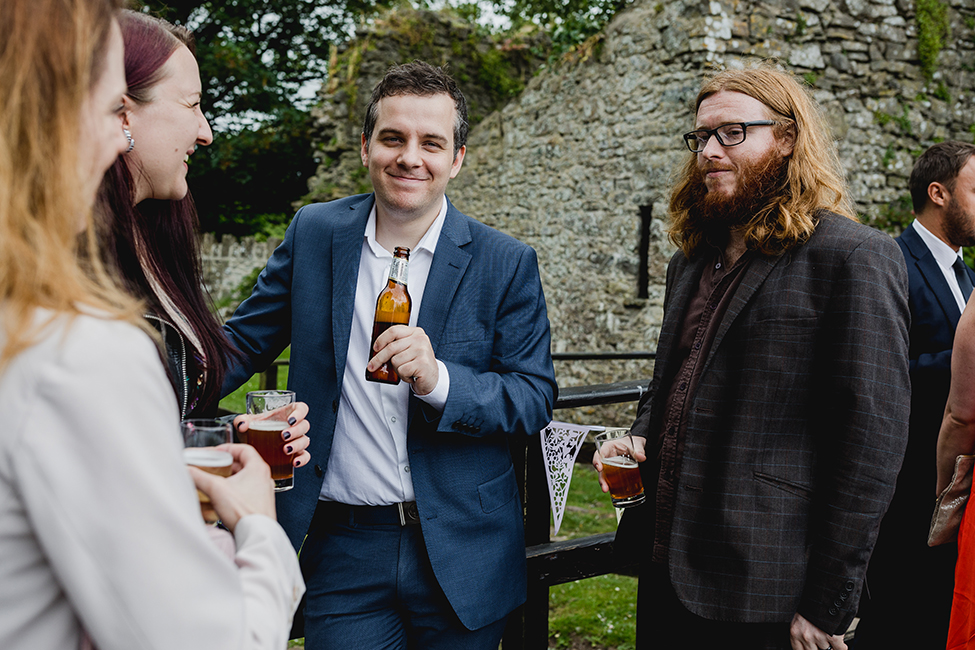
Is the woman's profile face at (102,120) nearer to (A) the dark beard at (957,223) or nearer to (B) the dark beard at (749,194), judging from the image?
(B) the dark beard at (749,194)

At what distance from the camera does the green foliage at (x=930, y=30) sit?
7742 mm

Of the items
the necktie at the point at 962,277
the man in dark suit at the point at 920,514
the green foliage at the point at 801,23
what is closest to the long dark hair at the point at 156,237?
the man in dark suit at the point at 920,514

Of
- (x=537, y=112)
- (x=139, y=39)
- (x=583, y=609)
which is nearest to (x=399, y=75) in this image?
(x=139, y=39)

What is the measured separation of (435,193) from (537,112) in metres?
8.09

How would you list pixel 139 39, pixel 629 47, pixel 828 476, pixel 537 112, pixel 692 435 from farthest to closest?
1. pixel 537 112
2. pixel 629 47
3. pixel 692 435
4. pixel 828 476
5. pixel 139 39

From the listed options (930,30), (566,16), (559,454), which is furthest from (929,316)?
(566,16)

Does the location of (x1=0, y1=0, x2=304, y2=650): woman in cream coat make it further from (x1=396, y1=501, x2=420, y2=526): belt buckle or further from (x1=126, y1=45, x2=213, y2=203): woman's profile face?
(x1=396, y1=501, x2=420, y2=526): belt buckle

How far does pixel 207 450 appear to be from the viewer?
1231mm

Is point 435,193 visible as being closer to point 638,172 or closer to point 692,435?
point 692,435

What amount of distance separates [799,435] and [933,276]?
6.08 ft

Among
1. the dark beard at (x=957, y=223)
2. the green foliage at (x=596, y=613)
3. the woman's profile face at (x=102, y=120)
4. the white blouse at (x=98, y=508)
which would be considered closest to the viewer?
the white blouse at (x=98, y=508)

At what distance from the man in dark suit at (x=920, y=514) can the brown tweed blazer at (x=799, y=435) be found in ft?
4.48

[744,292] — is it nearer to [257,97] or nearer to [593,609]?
[593,609]

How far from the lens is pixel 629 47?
8.24 meters
